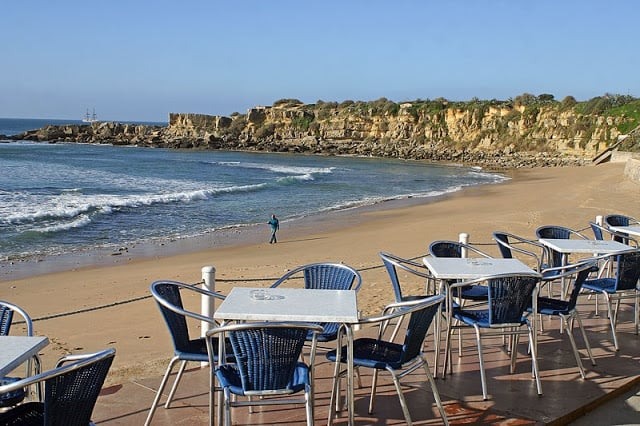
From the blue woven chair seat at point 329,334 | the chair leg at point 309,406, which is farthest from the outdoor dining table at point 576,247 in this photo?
the chair leg at point 309,406

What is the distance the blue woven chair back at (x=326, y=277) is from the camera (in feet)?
16.4

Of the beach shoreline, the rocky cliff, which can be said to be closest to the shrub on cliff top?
the rocky cliff

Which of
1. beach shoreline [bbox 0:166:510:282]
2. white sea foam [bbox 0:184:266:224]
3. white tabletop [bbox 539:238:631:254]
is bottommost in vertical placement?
beach shoreline [bbox 0:166:510:282]

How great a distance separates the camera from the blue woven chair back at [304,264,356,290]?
5000 mm

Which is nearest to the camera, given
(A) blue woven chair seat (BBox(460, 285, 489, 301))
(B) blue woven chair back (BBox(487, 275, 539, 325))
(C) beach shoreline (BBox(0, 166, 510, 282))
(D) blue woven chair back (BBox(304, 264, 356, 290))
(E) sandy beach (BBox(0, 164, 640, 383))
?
(B) blue woven chair back (BBox(487, 275, 539, 325))

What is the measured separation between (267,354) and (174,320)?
2.83 feet

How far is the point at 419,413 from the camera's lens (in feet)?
14.0

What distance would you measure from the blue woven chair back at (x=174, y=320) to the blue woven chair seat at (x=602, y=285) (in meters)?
3.64

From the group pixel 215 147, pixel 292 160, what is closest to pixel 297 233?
pixel 292 160

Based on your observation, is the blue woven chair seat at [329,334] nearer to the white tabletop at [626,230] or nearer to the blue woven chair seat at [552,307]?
the blue woven chair seat at [552,307]

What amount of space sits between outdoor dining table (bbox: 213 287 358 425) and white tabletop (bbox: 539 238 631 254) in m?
2.66

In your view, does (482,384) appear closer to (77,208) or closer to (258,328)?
(258,328)

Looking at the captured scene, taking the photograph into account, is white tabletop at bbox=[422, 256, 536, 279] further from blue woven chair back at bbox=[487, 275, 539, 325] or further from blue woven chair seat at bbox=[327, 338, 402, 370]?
blue woven chair seat at bbox=[327, 338, 402, 370]

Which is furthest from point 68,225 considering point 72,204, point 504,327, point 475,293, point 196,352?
point 504,327
